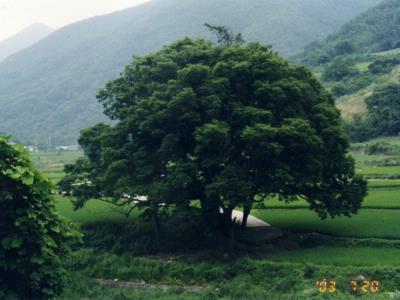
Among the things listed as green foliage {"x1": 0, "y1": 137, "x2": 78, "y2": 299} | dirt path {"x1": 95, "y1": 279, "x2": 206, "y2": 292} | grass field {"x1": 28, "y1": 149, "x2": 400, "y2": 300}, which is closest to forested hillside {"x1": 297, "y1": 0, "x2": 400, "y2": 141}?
grass field {"x1": 28, "y1": 149, "x2": 400, "y2": 300}

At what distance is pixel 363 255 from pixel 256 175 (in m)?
5.34

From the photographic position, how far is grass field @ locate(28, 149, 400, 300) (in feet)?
71.6

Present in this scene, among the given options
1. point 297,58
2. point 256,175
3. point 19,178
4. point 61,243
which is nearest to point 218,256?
point 256,175

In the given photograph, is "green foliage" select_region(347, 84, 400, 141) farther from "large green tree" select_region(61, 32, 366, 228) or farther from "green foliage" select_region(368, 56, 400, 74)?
"large green tree" select_region(61, 32, 366, 228)

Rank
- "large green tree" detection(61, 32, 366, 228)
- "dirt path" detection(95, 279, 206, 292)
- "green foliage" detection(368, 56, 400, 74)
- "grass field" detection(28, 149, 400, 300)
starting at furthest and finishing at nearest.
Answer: "green foliage" detection(368, 56, 400, 74)
"large green tree" detection(61, 32, 366, 228)
"dirt path" detection(95, 279, 206, 292)
"grass field" detection(28, 149, 400, 300)

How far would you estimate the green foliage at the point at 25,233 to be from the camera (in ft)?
42.9

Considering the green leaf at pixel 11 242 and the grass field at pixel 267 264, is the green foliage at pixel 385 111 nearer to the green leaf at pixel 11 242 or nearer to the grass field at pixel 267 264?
the grass field at pixel 267 264

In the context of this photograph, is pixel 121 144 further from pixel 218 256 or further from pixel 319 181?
pixel 319 181

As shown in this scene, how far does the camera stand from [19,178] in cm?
1296

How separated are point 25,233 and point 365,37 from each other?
129970mm

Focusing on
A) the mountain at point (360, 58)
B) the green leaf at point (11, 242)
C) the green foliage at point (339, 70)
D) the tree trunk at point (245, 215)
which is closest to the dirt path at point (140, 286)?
the tree trunk at point (245, 215)

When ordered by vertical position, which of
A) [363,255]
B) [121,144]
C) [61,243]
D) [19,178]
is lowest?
[363,255]

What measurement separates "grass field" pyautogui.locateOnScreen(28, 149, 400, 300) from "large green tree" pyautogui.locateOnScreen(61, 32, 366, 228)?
1.85 m

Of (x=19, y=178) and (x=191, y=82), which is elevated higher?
(x=191, y=82)
